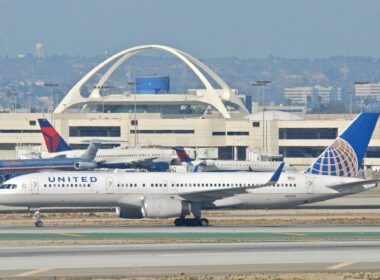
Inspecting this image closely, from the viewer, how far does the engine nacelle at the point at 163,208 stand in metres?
71.7

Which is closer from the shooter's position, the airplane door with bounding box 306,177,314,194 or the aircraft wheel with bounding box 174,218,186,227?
the aircraft wheel with bounding box 174,218,186,227

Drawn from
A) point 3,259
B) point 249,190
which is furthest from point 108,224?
point 3,259

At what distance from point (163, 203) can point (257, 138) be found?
12819cm

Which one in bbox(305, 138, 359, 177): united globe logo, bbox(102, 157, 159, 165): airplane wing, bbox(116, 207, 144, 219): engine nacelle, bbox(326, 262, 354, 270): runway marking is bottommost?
bbox(326, 262, 354, 270): runway marking

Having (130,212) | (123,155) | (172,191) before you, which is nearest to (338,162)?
(172,191)

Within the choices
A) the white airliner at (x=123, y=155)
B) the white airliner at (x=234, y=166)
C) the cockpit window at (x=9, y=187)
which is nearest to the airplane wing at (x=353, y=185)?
the cockpit window at (x=9, y=187)

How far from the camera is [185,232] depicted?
2689 inches

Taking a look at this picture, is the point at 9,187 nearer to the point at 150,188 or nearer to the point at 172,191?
the point at 150,188

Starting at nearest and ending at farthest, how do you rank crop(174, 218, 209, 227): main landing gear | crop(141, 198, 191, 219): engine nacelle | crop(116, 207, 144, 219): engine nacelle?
1. crop(141, 198, 191, 219): engine nacelle
2. crop(174, 218, 209, 227): main landing gear
3. crop(116, 207, 144, 219): engine nacelle

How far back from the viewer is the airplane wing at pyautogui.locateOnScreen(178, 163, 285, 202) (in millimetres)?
73075

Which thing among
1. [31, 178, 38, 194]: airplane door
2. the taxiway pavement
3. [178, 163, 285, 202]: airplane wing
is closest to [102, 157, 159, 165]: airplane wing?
[178, 163, 285, 202]: airplane wing

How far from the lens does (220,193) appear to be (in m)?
73.4

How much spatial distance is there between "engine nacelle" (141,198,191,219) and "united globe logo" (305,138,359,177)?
12.2 m

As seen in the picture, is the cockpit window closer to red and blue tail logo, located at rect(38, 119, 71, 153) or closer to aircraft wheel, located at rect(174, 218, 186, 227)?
aircraft wheel, located at rect(174, 218, 186, 227)
